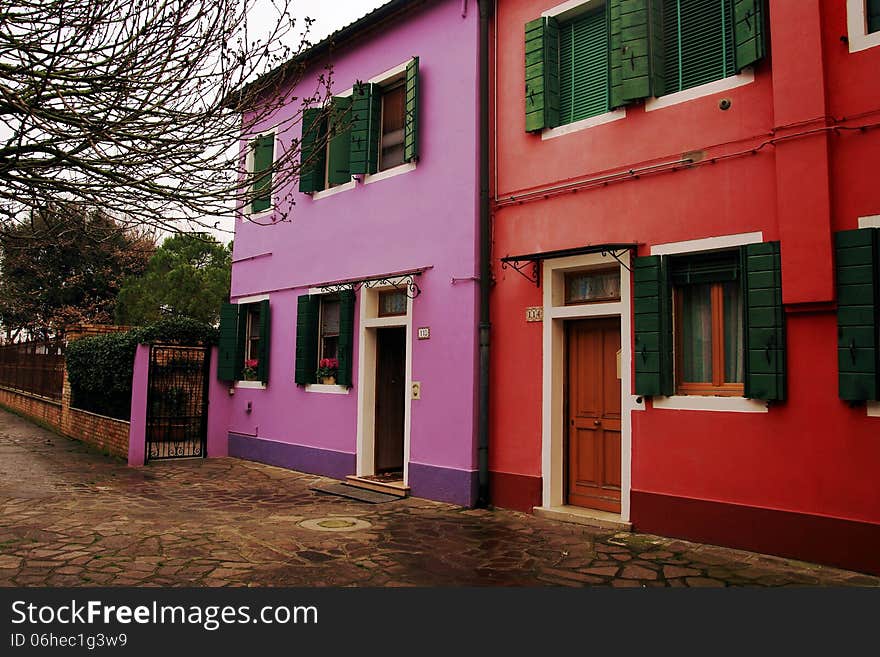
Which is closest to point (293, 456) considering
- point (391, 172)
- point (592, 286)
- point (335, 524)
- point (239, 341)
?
point (239, 341)

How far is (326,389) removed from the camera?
11.1 metres

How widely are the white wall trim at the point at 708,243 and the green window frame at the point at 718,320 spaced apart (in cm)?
9

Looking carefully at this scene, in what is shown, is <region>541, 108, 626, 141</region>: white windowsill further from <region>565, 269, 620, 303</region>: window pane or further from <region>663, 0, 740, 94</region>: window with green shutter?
<region>565, 269, 620, 303</region>: window pane

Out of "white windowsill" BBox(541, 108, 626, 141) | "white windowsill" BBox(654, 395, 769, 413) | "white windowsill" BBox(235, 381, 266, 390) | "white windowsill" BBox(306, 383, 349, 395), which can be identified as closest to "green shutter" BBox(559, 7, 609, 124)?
"white windowsill" BBox(541, 108, 626, 141)

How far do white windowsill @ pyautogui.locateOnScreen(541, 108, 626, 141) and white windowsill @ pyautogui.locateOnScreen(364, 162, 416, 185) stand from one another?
7.21 feet

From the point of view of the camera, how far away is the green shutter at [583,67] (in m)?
8.22

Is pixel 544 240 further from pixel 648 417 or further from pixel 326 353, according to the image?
pixel 326 353

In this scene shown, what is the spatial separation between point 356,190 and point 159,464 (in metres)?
5.84

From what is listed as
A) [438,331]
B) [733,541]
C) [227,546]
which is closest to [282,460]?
[438,331]

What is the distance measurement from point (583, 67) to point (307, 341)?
5.77 metres

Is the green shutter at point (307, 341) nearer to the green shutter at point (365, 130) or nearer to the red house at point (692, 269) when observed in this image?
the green shutter at point (365, 130)

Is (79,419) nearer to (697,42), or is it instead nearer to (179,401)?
(179,401)

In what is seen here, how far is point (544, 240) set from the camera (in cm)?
846

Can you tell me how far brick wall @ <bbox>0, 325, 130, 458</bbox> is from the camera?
13.1 meters
